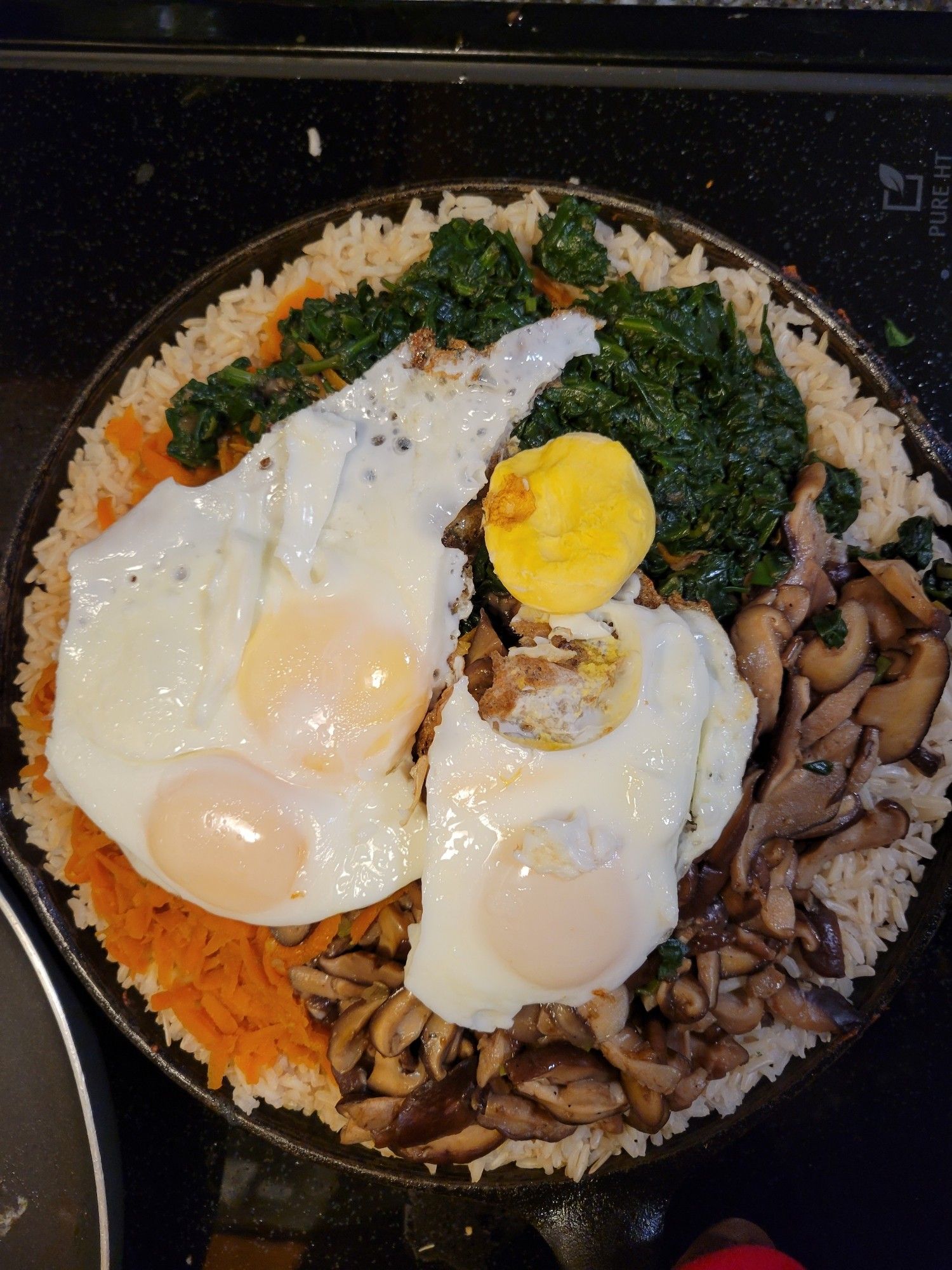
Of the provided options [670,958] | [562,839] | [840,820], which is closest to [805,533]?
[840,820]

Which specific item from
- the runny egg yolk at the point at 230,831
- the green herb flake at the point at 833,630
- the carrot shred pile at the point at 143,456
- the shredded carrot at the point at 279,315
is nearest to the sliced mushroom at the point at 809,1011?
the green herb flake at the point at 833,630

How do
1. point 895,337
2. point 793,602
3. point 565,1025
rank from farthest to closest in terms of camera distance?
point 895,337, point 793,602, point 565,1025

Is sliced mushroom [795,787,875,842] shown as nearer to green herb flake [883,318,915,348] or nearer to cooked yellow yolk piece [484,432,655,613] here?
cooked yellow yolk piece [484,432,655,613]

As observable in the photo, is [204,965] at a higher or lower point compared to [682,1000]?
lower

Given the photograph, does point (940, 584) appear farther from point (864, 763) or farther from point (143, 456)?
point (143, 456)

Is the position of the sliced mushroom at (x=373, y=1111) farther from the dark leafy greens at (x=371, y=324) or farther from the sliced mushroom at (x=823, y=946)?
the dark leafy greens at (x=371, y=324)

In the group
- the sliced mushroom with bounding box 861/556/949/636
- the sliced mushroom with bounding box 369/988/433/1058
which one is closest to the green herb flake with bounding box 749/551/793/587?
the sliced mushroom with bounding box 861/556/949/636
